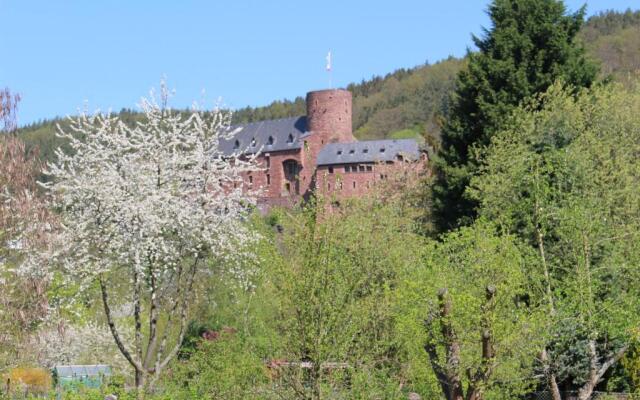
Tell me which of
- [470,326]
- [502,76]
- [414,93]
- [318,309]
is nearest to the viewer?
[318,309]

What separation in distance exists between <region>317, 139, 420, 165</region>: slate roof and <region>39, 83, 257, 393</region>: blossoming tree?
6372 centimetres

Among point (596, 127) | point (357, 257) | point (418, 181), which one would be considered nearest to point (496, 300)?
point (357, 257)

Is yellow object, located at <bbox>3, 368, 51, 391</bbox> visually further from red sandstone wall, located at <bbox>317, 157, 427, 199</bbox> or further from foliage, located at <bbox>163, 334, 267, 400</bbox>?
red sandstone wall, located at <bbox>317, 157, 427, 199</bbox>

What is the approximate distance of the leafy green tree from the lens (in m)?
19.4

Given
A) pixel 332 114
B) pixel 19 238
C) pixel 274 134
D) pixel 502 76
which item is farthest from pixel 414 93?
pixel 19 238

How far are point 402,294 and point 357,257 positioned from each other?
4.44m

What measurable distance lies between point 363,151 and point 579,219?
6547 centimetres

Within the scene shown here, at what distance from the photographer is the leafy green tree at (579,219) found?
19438mm

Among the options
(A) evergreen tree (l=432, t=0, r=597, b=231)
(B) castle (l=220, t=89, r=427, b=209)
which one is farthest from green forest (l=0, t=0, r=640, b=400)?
(B) castle (l=220, t=89, r=427, b=209)

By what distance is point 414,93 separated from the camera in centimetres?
14388

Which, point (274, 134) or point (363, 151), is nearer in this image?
point (363, 151)

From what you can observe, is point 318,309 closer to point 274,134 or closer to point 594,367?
point 594,367

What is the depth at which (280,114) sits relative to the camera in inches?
6358

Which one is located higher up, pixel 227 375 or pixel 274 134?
pixel 274 134
